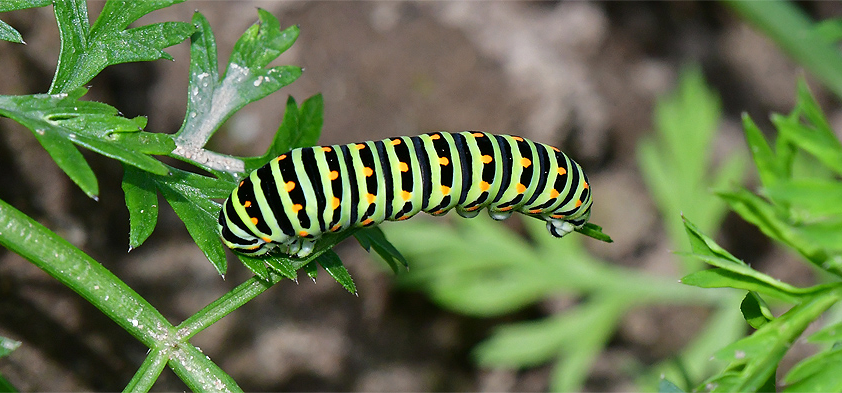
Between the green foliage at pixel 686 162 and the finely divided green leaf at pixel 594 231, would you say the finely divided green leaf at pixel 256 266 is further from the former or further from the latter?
the green foliage at pixel 686 162

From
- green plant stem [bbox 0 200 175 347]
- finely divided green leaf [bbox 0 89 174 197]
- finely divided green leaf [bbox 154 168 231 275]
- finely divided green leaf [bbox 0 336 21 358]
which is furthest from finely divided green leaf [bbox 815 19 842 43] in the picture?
finely divided green leaf [bbox 0 336 21 358]

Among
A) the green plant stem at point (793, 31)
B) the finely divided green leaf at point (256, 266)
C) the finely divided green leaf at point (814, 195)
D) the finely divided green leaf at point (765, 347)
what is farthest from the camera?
the green plant stem at point (793, 31)

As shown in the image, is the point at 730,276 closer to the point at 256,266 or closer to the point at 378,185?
the point at 378,185

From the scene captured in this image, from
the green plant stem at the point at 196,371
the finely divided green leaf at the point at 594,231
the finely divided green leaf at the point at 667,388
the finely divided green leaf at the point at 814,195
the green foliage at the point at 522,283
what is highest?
the finely divided green leaf at the point at 814,195

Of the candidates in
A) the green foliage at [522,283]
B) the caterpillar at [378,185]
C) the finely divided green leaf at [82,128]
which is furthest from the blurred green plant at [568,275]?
the finely divided green leaf at [82,128]

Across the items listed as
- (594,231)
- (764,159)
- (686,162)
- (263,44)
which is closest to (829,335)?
(764,159)

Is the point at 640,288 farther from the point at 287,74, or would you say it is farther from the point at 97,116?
the point at 97,116
